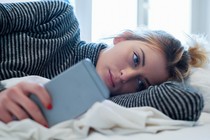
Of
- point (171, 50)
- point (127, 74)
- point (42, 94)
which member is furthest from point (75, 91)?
point (171, 50)

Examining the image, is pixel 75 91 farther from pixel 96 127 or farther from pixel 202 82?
pixel 202 82

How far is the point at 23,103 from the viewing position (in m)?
0.44

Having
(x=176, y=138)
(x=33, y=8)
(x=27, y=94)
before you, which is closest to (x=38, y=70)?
(x=33, y=8)

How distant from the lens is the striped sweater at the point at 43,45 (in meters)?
0.69

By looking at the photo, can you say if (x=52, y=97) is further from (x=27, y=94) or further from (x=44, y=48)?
(x=44, y=48)

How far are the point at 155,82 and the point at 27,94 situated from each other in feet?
1.58

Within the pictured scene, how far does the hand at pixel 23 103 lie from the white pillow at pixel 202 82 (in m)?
0.53

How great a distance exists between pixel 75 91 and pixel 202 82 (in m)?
0.53

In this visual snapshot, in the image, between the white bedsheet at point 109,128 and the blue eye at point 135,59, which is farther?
the blue eye at point 135,59

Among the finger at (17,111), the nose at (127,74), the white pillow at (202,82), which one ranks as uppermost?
the finger at (17,111)

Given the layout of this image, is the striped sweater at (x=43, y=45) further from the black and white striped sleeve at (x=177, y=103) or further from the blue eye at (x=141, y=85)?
the blue eye at (x=141, y=85)

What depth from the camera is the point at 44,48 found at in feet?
2.59

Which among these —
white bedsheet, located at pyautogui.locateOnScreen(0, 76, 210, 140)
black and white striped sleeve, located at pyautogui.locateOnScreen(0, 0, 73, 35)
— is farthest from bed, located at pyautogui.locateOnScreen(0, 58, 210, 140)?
black and white striped sleeve, located at pyautogui.locateOnScreen(0, 0, 73, 35)

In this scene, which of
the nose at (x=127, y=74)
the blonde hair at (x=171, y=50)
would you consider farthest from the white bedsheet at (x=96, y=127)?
the blonde hair at (x=171, y=50)
